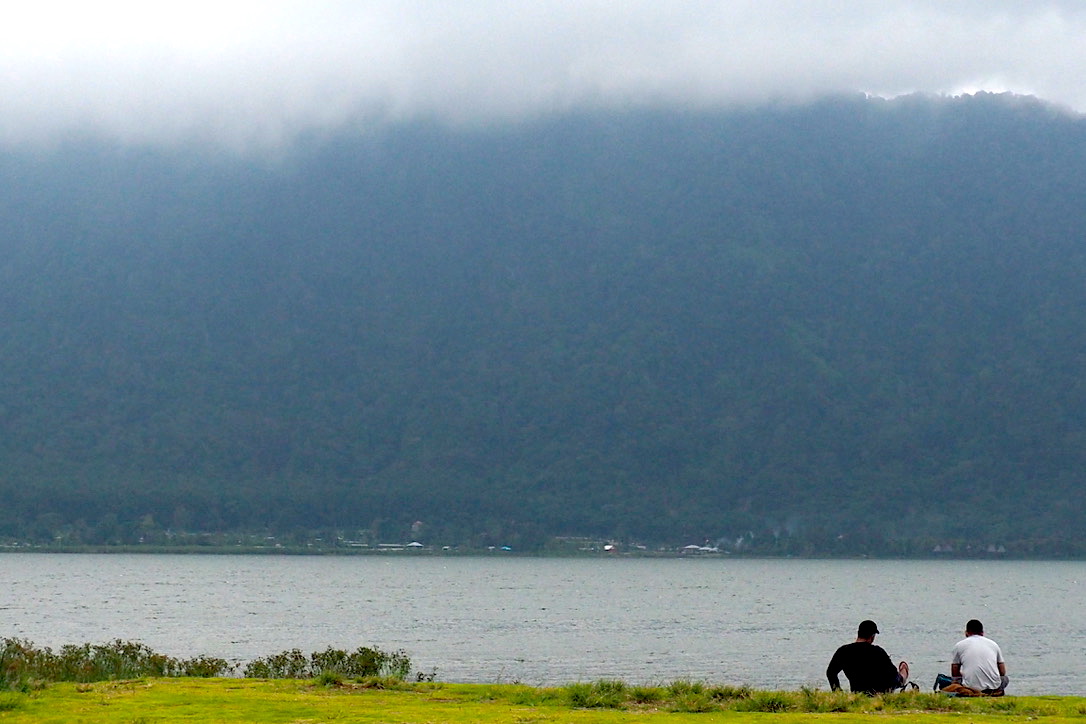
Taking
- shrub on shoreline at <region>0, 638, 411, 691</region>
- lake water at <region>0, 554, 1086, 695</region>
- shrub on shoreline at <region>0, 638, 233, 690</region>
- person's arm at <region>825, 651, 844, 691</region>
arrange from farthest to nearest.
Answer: lake water at <region>0, 554, 1086, 695</region>, shrub on shoreline at <region>0, 638, 411, 691</region>, shrub on shoreline at <region>0, 638, 233, 690</region>, person's arm at <region>825, 651, 844, 691</region>

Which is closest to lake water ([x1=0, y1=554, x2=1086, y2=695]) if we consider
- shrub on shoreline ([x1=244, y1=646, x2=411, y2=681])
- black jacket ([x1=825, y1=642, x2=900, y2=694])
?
shrub on shoreline ([x1=244, y1=646, x2=411, y2=681])

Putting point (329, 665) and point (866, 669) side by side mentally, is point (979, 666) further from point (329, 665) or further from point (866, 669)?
point (329, 665)

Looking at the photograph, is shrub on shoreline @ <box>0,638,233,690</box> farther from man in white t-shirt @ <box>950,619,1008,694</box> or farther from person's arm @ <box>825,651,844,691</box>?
man in white t-shirt @ <box>950,619,1008,694</box>

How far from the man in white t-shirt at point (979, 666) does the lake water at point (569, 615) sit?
1760cm

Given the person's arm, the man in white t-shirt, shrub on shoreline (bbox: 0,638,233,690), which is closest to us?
the person's arm

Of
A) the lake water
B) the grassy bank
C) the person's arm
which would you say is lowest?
the lake water

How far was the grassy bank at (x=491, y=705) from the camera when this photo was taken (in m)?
19.8

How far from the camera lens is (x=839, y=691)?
2136 centimetres

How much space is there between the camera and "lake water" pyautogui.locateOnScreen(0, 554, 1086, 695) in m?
54.4

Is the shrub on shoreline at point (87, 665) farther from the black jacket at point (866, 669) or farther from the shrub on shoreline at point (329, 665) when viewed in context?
the black jacket at point (866, 669)

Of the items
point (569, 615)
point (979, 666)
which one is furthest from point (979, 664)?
point (569, 615)

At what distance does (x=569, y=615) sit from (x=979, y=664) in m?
62.0

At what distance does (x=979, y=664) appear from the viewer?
22.8m

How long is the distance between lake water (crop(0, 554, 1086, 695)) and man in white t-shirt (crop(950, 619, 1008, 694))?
57.7 ft
